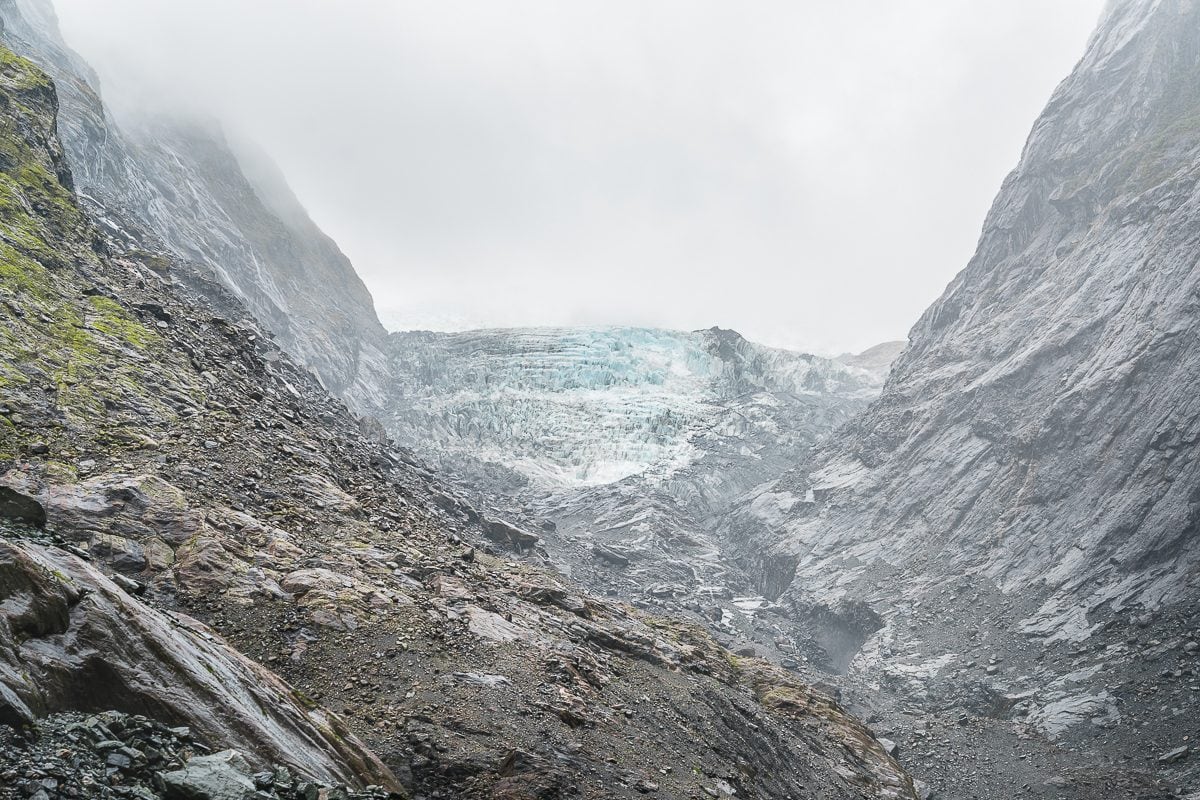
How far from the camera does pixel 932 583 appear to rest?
6625 cm

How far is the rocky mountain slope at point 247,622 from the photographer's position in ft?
28.6

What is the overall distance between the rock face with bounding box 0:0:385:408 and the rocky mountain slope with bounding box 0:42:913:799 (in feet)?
109

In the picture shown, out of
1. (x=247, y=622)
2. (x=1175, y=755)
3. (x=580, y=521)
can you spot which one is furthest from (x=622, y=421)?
(x=247, y=622)

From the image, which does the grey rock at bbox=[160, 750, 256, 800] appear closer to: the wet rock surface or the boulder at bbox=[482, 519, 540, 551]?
the wet rock surface

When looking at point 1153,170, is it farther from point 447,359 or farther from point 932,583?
point 447,359

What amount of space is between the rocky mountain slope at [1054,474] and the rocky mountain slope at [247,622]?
22.0 meters

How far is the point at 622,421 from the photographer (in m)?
127

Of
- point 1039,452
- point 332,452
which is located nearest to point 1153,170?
point 1039,452

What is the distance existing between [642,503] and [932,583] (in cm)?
4409

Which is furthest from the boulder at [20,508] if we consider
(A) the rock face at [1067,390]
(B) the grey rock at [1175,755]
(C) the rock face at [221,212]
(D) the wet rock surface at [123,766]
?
(A) the rock face at [1067,390]

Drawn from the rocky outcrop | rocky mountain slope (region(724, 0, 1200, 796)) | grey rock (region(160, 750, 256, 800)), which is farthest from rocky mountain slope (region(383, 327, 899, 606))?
grey rock (region(160, 750, 256, 800))

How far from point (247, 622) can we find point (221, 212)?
11127 cm

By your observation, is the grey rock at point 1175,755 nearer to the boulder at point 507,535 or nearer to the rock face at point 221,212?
the boulder at point 507,535

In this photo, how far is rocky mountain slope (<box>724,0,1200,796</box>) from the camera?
146ft
